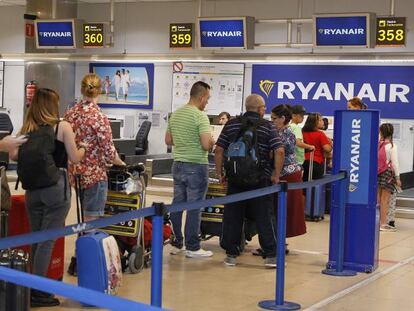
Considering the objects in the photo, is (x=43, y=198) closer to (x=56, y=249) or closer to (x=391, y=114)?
(x=56, y=249)

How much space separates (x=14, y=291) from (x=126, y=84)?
13.6m

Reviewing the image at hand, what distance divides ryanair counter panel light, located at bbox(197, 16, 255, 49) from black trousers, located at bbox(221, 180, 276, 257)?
17.6 ft

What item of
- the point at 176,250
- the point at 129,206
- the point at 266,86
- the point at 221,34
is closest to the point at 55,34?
the point at 221,34

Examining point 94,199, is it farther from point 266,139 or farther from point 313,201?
point 313,201

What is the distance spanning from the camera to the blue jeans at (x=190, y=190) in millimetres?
7086

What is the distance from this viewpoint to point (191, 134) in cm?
708

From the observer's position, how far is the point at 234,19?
11.9 meters

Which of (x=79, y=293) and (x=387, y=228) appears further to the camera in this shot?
(x=387, y=228)

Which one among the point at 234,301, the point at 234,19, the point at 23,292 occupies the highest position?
the point at 234,19

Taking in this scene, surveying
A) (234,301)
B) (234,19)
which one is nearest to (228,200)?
(234,301)

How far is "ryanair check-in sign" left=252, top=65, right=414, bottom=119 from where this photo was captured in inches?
576

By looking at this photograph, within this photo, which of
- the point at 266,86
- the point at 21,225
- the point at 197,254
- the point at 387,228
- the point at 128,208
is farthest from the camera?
the point at 266,86

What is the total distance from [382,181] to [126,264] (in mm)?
4298

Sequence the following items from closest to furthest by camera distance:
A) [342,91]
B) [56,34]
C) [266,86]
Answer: [56,34] < [342,91] < [266,86]
